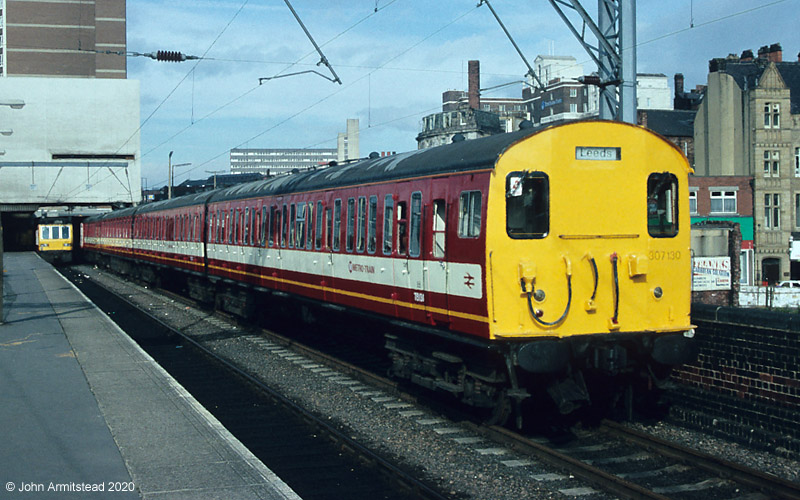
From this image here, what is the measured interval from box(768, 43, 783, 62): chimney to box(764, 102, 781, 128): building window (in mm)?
7157

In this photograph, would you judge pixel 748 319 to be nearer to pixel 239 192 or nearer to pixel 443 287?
pixel 443 287

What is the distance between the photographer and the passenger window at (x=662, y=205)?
10.1 metres

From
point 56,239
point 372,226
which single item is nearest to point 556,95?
point 56,239

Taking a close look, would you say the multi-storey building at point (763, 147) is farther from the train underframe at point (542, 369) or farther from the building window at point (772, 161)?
the train underframe at point (542, 369)

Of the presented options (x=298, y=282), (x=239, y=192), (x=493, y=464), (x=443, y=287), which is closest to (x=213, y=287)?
(x=239, y=192)

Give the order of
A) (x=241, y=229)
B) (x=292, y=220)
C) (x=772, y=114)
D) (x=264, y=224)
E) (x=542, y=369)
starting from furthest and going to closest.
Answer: (x=772, y=114) → (x=241, y=229) → (x=264, y=224) → (x=292, y=220) → (x=542, y=369)

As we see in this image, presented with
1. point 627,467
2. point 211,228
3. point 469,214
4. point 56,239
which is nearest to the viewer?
point 627,467

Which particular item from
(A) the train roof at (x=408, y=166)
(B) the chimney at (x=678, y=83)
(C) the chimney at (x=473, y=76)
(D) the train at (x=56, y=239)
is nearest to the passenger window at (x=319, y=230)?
(A) the train roof at (x=408, y=166)

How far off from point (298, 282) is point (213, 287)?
31.6 feet

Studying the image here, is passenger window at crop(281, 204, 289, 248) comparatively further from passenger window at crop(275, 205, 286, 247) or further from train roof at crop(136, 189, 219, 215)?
train roof at crop(136, 189, 219, 215)

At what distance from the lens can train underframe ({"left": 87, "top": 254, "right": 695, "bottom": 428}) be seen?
9500mm

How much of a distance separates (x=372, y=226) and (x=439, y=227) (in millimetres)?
2560

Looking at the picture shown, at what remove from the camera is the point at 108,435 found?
32.3 ft

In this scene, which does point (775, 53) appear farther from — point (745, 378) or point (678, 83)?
point (745, 378)
